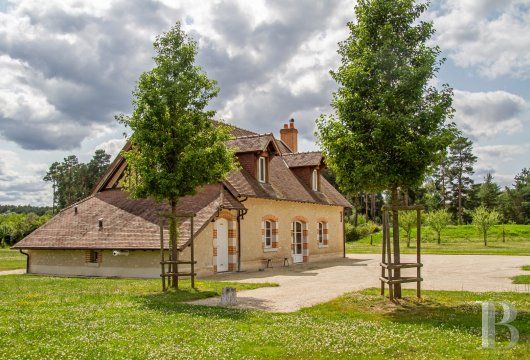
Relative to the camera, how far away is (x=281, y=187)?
1053 inches

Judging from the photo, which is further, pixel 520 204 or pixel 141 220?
pixel 520 204

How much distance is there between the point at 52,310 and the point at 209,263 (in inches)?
385

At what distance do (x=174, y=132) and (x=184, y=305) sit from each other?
5461mm

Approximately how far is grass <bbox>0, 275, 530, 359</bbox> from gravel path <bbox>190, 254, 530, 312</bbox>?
43.3 inches

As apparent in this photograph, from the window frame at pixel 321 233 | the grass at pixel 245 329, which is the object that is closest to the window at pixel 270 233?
the window frame at pixel 321 233

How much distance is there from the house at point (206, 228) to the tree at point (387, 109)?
6939 millimetres

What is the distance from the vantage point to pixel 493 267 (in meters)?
23.0

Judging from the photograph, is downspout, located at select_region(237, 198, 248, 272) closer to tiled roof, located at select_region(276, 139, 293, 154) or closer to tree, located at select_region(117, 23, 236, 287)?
tree, located at select_region(117, 23, 236, 287)

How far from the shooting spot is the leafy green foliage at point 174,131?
14992mm

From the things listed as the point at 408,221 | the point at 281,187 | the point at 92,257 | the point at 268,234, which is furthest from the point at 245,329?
the point at 408,221

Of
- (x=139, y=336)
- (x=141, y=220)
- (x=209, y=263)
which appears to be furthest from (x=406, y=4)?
(x=141, y=220)

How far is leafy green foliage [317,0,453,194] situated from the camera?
484 inches

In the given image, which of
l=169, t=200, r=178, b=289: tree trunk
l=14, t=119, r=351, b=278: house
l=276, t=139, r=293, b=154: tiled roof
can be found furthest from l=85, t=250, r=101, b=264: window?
l=276, t=139, r=293, b=154: tiled roof

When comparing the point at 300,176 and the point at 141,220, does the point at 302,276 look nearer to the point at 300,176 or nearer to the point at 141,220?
the point at 141,220
